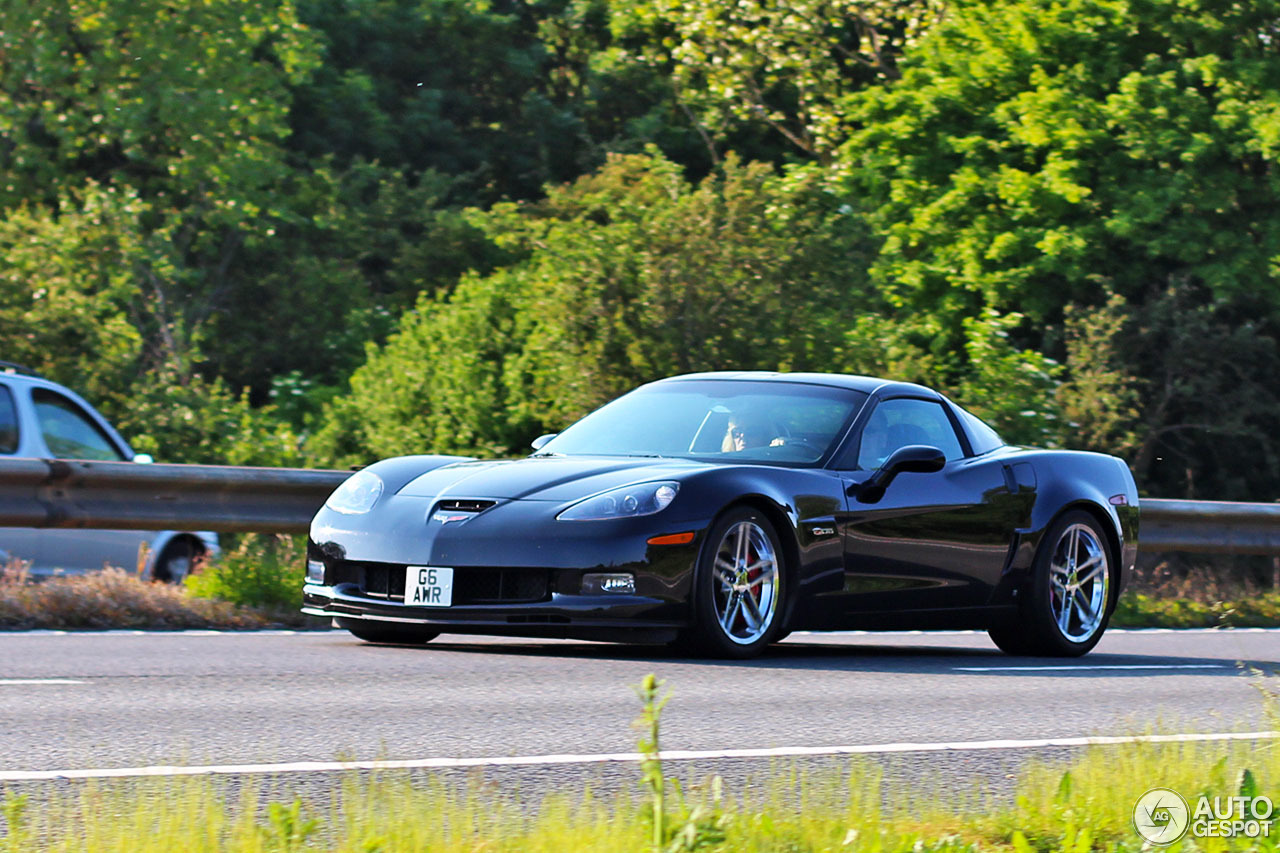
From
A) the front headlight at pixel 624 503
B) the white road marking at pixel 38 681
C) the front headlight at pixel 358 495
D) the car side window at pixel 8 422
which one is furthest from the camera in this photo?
the car side window at pixel 8 422

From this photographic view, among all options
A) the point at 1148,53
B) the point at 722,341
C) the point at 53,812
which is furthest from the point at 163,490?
the point at 1148,53

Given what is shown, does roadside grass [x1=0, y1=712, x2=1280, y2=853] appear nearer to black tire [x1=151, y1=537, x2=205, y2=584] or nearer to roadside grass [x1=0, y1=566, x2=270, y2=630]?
roadside grass [x1=0, y1=566, x2=270, y2=630]

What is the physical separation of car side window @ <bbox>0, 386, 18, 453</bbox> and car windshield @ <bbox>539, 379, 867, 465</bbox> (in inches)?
174

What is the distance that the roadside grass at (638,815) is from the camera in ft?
13.8

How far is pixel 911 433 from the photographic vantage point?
34.0ft

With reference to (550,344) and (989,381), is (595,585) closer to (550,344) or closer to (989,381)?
(550,344)

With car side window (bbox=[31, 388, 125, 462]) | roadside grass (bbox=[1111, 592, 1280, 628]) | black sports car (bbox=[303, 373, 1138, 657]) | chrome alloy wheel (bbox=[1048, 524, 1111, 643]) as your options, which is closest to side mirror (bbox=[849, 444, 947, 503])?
black sports car (bbox=[303, 373, 1138, 657])

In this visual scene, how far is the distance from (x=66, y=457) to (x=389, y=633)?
4914 millimetres

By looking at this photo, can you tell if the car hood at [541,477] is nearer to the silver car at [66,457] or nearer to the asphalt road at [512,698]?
the asphalt road at [512,698]

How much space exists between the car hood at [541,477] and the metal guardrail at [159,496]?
2.74 m

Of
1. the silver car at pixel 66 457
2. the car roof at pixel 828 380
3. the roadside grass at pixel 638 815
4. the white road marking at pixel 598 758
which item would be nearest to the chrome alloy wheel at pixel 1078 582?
the car roof at pixel 828 380

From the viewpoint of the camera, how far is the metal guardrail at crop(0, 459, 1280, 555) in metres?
11.2

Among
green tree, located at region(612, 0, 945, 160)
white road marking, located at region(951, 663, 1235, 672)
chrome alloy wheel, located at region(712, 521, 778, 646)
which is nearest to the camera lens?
chrome alloy wheel, located at region(712, 521, 778, 646)

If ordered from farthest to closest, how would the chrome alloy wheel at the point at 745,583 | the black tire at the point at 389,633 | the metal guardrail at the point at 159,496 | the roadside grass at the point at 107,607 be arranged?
the metal guardrail at the point at 159,496 < the roadside grass at the point at 107,607 < the black tire at the point at 389,633 < the chrome alloy wheel at the point at 745,583
